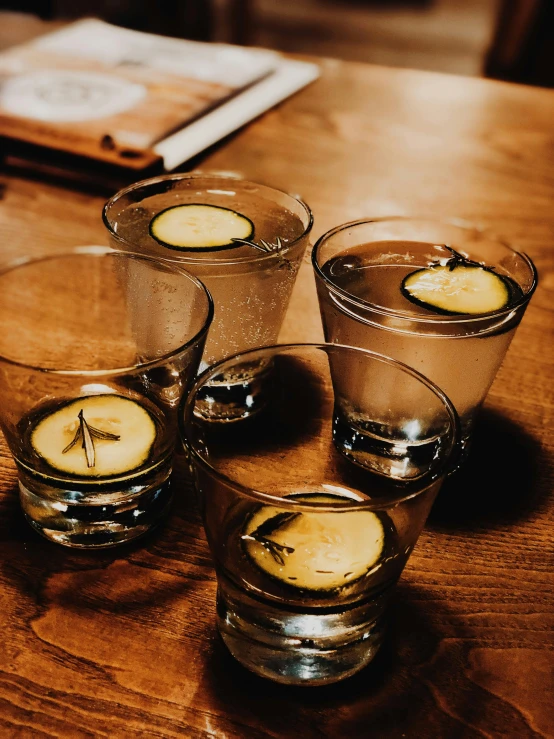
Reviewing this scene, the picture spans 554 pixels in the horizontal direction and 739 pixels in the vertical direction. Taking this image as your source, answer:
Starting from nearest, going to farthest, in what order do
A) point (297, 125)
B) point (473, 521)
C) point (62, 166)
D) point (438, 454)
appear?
point (438, 454)
point (473, 521)
point (62, 166)
point (297, 125)

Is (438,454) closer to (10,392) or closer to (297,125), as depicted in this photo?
(10,392)

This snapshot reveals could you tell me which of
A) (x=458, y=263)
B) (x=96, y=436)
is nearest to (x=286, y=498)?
(x=96, y=436)

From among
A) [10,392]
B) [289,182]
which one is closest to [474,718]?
[10,392]

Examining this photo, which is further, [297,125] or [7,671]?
[297,125]

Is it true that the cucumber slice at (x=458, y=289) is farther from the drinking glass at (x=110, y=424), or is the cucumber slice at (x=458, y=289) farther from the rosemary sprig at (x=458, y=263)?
the drinking glass at (x=110, y=424)

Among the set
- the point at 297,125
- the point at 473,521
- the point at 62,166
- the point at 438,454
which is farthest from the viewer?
the point at 297,125

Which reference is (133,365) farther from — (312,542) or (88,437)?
(312,542)
